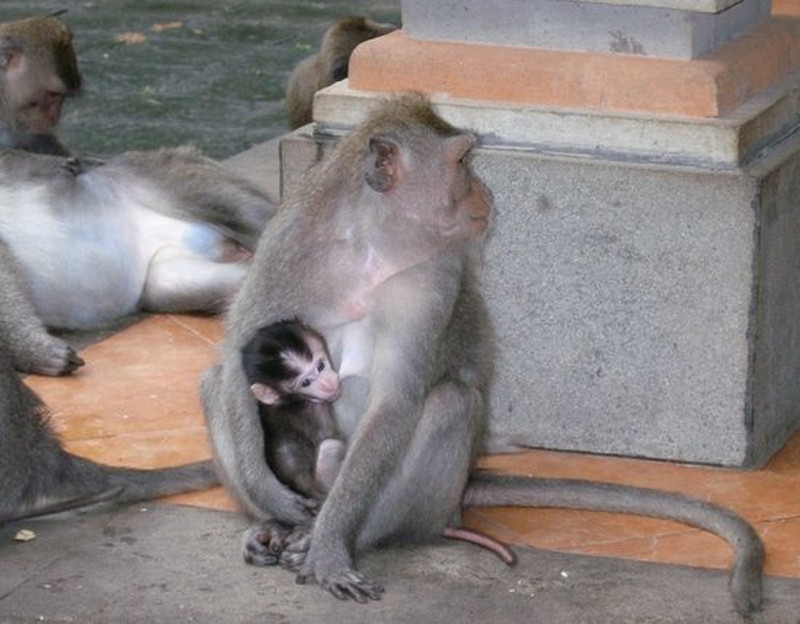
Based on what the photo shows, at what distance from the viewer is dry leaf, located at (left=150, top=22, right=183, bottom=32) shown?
42.2 ft

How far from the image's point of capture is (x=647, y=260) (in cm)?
614

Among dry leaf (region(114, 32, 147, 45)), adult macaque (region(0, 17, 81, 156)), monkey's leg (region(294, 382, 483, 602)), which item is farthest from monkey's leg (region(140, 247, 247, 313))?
dry leaf (region(114, 32, 147, 45))

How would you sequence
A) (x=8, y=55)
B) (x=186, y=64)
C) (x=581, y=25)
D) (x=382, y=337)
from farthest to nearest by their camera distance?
(x=186, y=64), (x=8, y=55), (x=581, y=25), (x=382, y=337)

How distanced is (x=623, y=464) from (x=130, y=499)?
1461mm

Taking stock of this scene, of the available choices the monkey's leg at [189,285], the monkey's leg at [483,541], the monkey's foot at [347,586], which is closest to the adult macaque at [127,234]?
the monkey's leg at [189,285]

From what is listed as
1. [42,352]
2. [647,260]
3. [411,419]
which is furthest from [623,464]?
[42,352]

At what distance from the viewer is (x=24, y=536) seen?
5.76m

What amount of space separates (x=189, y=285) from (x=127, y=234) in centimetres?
37

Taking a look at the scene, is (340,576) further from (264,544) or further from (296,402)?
(296,402)

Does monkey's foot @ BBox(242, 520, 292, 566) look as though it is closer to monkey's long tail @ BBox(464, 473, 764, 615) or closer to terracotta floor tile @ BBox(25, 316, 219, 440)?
monkey's long tail @ BBox(464, 473, 764, 615)

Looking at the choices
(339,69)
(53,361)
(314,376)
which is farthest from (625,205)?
(339,69)

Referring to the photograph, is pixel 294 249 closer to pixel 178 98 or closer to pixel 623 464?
pixel 623 464

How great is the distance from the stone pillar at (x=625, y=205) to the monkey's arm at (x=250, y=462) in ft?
3.43

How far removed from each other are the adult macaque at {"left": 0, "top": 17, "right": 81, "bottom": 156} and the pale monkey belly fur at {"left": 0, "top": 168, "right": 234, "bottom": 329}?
1.36ft
